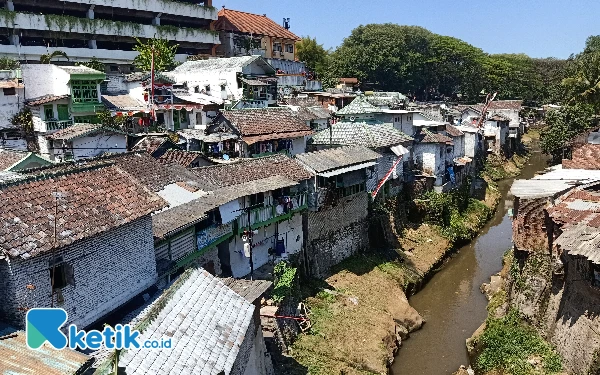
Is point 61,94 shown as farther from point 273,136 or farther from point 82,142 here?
point 273,136

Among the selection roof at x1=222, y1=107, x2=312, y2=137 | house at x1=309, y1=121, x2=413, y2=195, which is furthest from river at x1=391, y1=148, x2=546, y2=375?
roof at x1=222, y1=107, x2=312, y2=137

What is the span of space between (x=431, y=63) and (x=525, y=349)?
2847 inches

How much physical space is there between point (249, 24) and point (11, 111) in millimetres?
44668

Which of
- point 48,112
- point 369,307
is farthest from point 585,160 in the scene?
point 48,112

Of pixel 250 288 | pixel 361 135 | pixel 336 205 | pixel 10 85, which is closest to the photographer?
pixel 250 288

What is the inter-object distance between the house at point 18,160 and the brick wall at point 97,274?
12214 mm

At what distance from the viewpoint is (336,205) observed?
Result: 32.4m

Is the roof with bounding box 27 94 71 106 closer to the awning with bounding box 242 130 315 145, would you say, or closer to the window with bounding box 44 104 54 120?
the window with bounding box 44 104 54 120

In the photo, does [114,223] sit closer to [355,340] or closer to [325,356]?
[325,356]

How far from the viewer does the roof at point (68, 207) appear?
1406cm

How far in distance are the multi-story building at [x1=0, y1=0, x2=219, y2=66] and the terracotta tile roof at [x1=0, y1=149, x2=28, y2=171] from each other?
3151cm

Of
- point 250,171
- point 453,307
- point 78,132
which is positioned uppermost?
point 78,132

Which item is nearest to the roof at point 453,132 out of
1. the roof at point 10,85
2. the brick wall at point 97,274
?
the roof at point 10,85

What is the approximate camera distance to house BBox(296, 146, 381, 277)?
30.8 m
